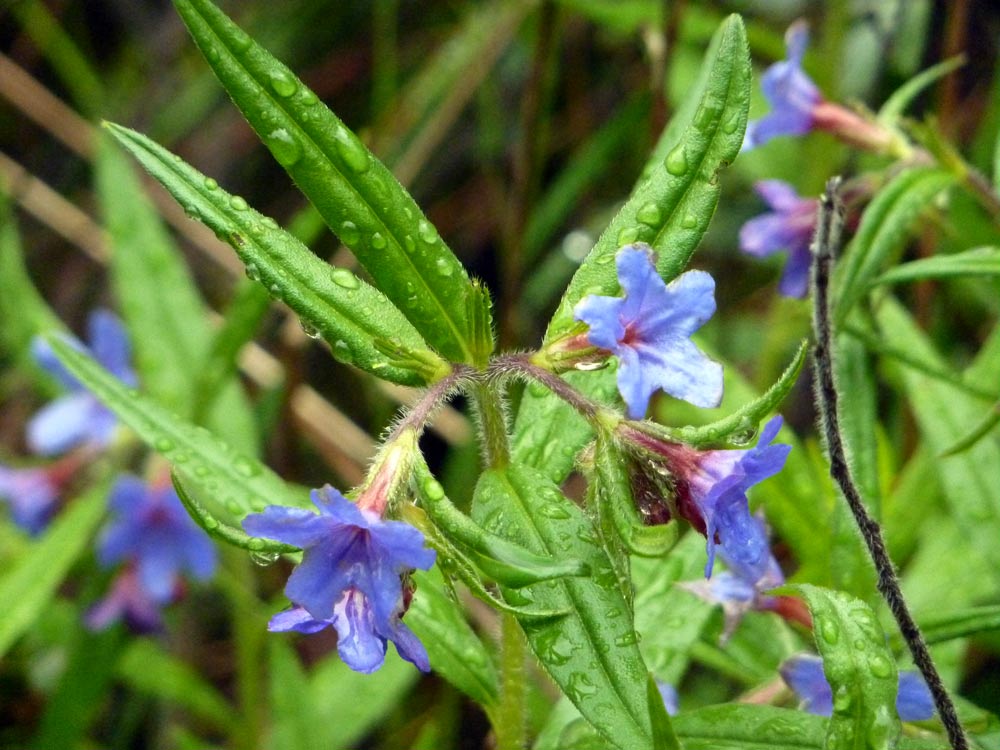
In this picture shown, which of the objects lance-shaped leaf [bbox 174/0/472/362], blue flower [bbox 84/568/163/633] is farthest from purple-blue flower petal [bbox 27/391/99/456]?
lance-shaped leaf [bbox 174/0/472/362]

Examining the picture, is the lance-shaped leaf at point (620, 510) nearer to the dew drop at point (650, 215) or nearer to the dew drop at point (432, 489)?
the dew drop at point (432, 489)

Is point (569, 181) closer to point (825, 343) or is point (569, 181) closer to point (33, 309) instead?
point (33, 309)

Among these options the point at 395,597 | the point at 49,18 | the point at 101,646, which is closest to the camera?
the point at 395,597

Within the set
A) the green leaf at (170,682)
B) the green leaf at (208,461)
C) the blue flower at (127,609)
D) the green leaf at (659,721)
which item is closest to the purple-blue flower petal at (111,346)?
the blue flower at (127,609)

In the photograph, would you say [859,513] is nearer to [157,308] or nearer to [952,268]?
[952,268]

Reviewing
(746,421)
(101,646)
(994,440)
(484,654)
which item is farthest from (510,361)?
(101,646)
